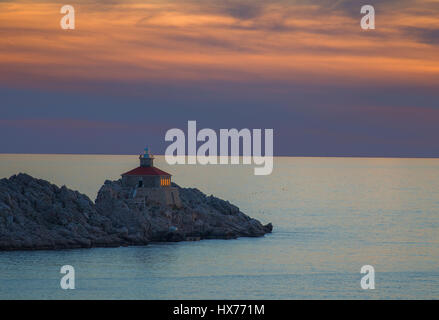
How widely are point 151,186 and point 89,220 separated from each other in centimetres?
1294

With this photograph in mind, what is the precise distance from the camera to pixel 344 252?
79625 millimetres

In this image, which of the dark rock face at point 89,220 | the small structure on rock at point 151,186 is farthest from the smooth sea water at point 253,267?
the small structure on rock at point 151,186

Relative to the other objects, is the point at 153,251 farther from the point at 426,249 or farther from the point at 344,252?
the point at 426,249

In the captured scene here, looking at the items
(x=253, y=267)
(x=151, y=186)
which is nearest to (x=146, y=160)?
(x=151, y=186)

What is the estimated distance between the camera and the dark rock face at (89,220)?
225ft

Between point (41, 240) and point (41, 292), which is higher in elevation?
point (41, 240)

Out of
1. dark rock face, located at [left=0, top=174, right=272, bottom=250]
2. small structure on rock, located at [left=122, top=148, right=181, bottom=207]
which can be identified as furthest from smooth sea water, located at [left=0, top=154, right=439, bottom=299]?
small structure on rock, located at [left=122, top=148, right=181, bottom=207]

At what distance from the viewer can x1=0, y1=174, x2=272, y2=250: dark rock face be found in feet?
Result: 225

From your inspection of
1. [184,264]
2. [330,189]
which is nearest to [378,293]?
[184,264]

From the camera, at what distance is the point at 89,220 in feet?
240

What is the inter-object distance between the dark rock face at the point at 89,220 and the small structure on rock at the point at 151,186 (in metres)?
1.11

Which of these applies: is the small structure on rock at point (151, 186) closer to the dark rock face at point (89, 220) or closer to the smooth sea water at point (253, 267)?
the dark rock face at point (89, 220)
